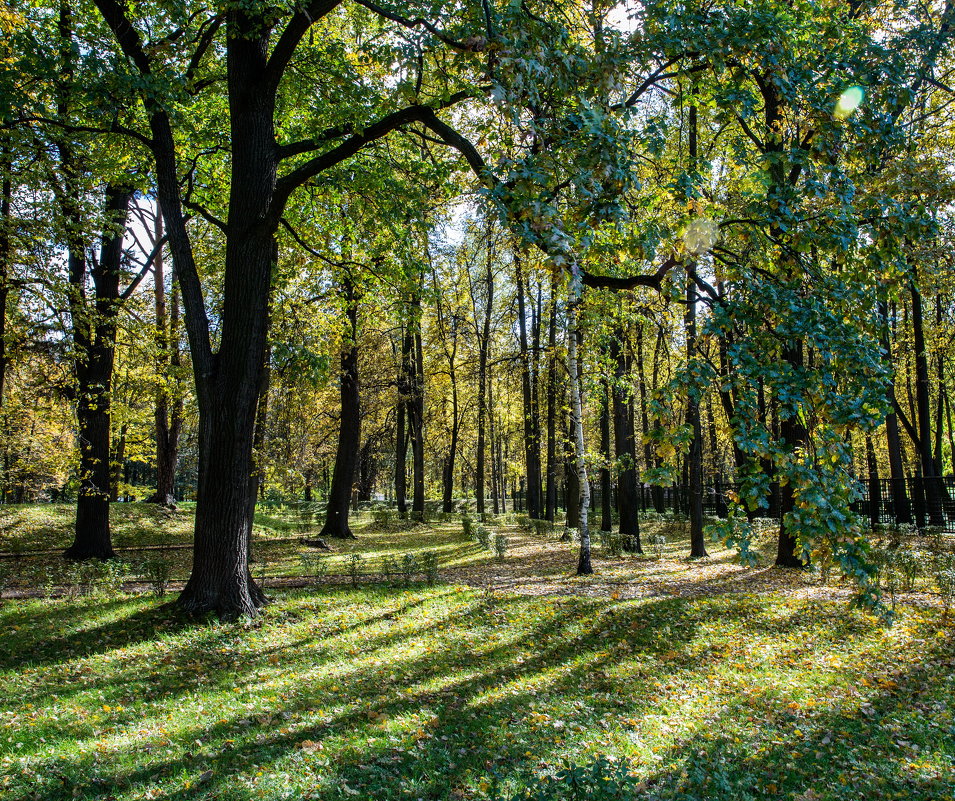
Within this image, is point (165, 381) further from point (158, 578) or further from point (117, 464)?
point (158, 578)

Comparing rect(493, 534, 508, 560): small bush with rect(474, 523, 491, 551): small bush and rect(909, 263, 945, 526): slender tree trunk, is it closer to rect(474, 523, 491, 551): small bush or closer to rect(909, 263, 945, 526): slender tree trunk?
rect(474, 523, 491, 551): small bush

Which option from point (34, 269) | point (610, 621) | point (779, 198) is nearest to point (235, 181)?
point (34, 269)

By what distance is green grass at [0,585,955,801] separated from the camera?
4516mm

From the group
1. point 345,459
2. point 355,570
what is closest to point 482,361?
point 345,459

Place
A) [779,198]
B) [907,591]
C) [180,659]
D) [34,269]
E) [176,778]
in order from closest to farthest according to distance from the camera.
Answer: [779,198] → [176,778] → [180,659] → [907,591] → [34,269]

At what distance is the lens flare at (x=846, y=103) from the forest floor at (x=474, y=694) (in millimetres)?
2565

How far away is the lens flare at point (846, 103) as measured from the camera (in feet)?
10.8

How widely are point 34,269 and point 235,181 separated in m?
5.58

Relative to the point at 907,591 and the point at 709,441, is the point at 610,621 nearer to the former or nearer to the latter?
the point at 907,591

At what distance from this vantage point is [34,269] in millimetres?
11008

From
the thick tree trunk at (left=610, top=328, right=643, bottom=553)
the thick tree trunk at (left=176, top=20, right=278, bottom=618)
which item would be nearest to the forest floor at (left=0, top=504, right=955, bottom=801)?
the thick tree trunk at (left=176, top=20, right=278, bottom=618)

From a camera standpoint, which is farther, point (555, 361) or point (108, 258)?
point (555, 361)

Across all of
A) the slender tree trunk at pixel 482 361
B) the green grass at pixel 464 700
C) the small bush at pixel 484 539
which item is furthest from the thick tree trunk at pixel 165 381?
the slender tree trunk at pixel 482 361

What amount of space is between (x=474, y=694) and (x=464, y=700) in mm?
193
